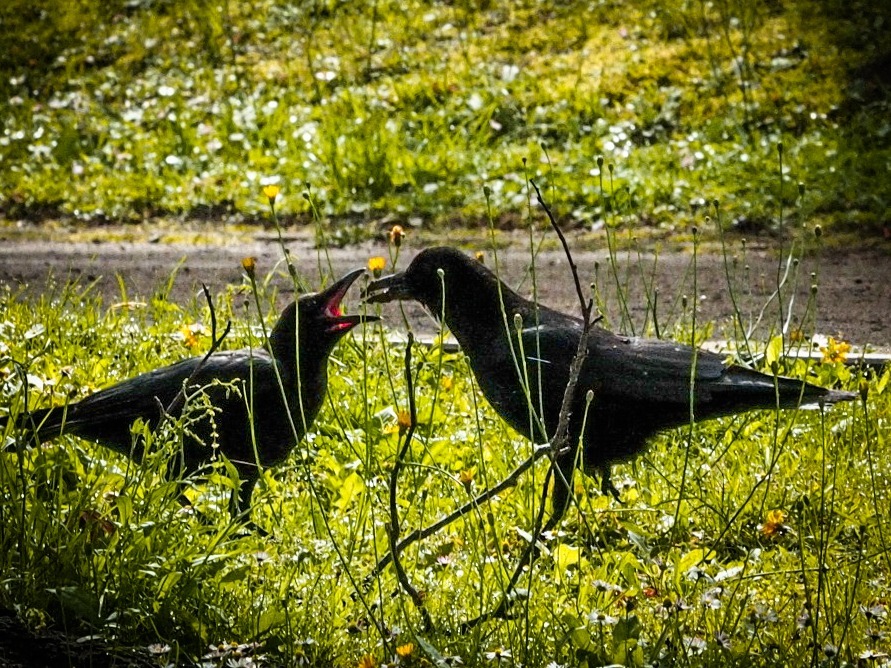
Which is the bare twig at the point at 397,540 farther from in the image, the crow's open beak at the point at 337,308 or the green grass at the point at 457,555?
the crow's open beak at the point at 337,308

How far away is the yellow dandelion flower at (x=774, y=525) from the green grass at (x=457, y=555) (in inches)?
1.8

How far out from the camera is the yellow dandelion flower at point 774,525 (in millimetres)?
3764

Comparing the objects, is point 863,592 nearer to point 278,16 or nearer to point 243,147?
point 243,147

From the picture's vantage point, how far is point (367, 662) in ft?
9.78

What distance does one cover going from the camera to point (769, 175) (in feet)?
27.9

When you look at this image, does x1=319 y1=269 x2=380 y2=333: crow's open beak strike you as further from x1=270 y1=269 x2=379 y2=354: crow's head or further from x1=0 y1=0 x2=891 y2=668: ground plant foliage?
x1=0 y1=0 x2=891 y2=668: ground plant foliage

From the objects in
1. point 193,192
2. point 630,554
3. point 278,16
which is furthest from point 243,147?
point 630,554

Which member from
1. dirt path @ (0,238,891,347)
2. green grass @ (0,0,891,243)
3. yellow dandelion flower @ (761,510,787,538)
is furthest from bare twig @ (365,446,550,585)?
green grass @ (0,0,891,243)

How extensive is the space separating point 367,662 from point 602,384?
4.84 ft

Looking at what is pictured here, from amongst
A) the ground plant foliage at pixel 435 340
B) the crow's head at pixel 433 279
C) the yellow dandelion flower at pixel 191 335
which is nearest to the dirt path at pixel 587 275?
the ground plant foliage at pixel 435 340

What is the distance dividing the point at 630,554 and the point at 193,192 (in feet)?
20.0

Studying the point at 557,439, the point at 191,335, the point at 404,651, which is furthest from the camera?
the point at 191,335

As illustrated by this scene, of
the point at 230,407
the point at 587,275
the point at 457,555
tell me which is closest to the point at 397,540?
the point at 457,555

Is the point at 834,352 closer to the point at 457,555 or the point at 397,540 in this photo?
the point at 457,555
